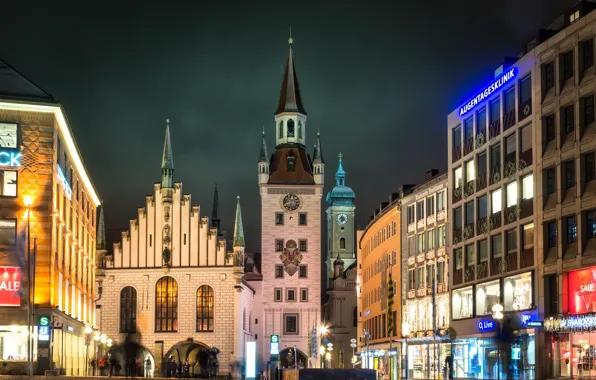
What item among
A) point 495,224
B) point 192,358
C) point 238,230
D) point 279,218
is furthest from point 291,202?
point 495,224

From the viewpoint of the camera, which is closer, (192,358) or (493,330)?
(493,330)

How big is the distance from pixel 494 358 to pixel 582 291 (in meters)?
11.3

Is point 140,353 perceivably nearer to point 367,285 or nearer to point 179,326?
point 179,326

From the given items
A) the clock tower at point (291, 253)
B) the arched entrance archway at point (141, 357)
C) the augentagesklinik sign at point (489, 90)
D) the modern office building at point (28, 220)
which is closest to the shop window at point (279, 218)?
the clock tower at point (291, 253)

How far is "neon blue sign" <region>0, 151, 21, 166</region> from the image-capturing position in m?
54.6

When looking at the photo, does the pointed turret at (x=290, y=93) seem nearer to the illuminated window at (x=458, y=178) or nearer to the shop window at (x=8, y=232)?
the illuminated window at (x=458, y=178)

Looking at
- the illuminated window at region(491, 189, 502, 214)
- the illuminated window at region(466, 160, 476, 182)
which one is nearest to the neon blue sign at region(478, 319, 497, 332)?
the illuminated window at region(491, 189, 502, 214)

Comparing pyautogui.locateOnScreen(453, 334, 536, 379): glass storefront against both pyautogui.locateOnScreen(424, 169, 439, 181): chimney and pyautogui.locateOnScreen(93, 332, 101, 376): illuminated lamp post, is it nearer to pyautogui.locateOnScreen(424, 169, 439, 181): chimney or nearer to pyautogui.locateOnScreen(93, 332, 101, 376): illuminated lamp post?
pyautogui.locateOnScreen(424, 169, 439, 181): chimney

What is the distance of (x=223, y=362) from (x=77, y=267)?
37.5 meters

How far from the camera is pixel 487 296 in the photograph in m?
56.5

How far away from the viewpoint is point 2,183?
180ft

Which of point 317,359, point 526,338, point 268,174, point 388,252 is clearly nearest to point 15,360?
point 526,338

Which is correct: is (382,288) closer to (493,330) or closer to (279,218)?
(493,330)

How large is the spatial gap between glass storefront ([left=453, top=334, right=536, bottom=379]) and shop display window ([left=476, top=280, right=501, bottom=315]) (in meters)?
1.59
